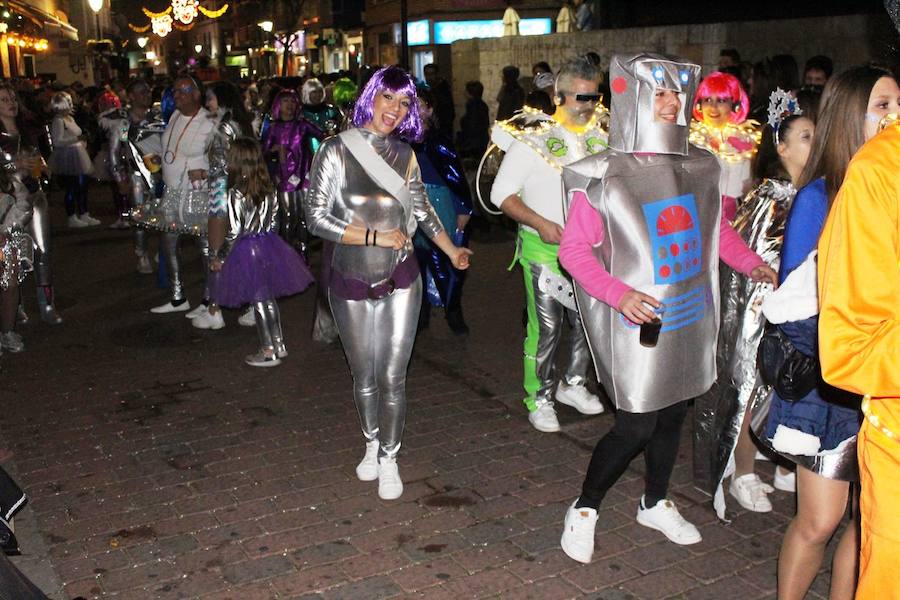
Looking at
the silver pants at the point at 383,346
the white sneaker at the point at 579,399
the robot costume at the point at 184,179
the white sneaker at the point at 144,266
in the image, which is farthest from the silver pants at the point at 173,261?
Result: the silver pants at the point at 383,346

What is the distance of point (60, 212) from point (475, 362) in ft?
A: 36.7

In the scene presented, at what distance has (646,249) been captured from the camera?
3664mm

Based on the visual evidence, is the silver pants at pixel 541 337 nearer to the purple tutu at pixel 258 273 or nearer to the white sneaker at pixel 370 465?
the white sneaker at pixel 370 465

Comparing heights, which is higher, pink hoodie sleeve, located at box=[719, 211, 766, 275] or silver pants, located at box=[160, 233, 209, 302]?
pink hoodie sleeve, located at box=[719, 211, 766, 275]

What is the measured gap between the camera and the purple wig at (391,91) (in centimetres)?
444

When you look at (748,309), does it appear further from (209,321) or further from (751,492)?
(209,321)

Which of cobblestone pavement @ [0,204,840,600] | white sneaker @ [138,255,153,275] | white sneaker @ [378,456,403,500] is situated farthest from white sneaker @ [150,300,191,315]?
white sneaker @ [378,456,403,500]

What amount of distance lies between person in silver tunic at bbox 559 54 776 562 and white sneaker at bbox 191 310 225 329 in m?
4.99

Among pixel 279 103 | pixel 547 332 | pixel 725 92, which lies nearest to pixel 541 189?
pixel 547 332

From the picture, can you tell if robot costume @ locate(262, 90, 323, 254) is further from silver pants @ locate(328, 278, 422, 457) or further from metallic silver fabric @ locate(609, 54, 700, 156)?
metallic silver fabric @ locate(609, 54, 700, 156)

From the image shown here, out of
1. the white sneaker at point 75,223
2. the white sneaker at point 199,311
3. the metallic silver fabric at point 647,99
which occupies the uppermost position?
the metallic silver fabric at point 647,99

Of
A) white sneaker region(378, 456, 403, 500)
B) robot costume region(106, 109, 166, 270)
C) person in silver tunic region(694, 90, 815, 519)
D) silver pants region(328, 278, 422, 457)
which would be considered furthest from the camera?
robot costume region(106, 109, 166, 270)

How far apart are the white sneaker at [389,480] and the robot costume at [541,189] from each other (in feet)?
4.07

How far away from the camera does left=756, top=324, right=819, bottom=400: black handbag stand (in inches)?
114
